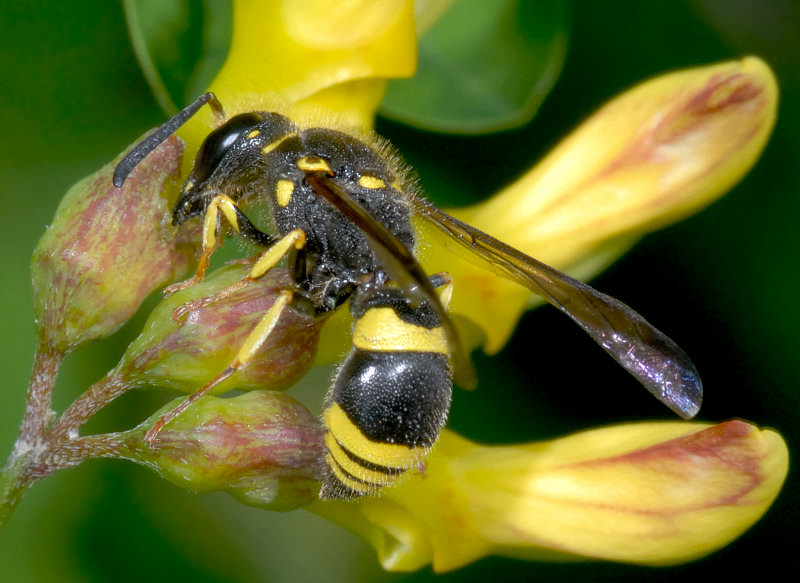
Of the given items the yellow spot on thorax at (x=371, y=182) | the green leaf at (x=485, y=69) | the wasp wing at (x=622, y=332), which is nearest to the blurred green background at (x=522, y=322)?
the green leaf at (x=485, y=69)

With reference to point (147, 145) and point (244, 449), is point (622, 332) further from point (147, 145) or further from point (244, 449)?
point (147, 145)

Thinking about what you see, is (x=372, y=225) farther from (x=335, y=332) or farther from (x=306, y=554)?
(x=306, y=554)

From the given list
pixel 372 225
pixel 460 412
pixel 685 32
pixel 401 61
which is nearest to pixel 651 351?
pixel 372 225

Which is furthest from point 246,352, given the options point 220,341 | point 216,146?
point 216,146

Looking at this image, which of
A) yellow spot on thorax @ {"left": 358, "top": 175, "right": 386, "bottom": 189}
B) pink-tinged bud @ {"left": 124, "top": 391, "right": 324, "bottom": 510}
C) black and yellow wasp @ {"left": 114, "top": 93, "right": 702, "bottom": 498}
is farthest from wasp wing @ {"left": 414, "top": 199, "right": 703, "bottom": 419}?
pink-tinged bud @ {"left": 124, "top": 391, "right": 324, "bottom": 510}

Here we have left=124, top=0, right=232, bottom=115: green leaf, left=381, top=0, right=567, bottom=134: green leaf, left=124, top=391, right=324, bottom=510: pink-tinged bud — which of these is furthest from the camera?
left=381, top=0, right=567, bottom=134: green leaf

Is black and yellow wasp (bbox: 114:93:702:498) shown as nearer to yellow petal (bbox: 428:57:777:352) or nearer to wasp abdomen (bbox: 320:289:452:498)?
wasp abdomen (bbox: 320:289:452:498)
